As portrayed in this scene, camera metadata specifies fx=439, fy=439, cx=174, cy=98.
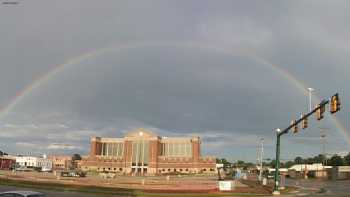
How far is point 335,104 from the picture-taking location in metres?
30.1

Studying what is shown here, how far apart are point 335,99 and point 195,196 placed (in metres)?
17.3

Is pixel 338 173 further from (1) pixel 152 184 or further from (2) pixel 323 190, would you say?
(1) pixel 152 184

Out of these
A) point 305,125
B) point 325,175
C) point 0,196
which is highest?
point 305,125

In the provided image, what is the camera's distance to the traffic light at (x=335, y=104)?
98.3ft

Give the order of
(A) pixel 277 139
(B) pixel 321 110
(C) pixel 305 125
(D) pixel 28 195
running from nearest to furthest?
(D) pixel 28 195
(B) pixel 321 110
(C) pixel 305 125
(A) pixel 277 139

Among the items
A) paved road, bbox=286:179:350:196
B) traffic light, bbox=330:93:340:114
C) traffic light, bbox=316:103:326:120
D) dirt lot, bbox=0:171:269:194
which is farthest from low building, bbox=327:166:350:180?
traffic light, bbox=330:93:340:114

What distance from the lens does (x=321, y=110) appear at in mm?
34938

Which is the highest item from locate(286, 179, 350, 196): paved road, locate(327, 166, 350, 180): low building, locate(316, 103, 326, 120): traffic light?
locate(316, 103, 326, 120): traffic light

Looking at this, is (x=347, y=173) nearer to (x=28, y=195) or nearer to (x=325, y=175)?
(x=325, y=175)

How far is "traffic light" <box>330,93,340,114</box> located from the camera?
30.0 m

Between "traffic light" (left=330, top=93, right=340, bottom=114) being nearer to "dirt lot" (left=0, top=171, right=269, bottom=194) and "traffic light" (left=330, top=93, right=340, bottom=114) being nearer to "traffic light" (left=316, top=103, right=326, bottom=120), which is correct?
"traffic light" (left=316, top=103, right=326, bottom=120)

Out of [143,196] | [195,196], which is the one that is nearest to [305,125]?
[195,196]

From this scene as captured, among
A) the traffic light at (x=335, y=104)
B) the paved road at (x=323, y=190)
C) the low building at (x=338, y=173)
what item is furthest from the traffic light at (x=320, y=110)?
the low building at (x=338, y=173)

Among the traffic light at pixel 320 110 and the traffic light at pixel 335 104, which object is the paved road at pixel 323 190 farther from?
the traffic light at pixel 335 104
